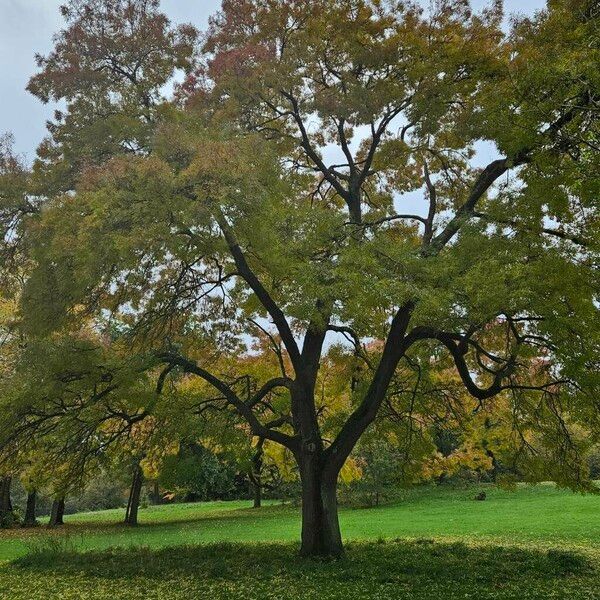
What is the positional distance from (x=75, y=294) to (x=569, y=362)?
615cm

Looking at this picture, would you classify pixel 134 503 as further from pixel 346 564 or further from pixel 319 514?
pixel 346 564

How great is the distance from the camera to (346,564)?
8.67m

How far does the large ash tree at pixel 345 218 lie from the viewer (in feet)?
20.6

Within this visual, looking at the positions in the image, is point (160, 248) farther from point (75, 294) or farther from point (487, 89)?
point (487, 89)

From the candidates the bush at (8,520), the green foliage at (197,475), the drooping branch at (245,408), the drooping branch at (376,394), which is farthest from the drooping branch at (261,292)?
the bush at (8,520)

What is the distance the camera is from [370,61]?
31.8 feet

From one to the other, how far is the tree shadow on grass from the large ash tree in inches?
40.4

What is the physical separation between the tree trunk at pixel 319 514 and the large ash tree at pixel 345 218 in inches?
1.4

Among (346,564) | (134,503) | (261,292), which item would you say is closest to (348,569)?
(346,564)

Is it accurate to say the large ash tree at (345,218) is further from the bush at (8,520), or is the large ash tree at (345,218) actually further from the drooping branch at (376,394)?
the bush at (8,520)

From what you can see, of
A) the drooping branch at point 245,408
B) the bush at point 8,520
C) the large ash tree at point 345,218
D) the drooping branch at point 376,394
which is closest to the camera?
A: the large ash tree at point 345,218

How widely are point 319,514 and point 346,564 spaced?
1036 millimetres

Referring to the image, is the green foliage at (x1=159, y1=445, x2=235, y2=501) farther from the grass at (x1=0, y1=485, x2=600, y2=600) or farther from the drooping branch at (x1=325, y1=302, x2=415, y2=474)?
the drooping branch at (x1=325, y1=302, x2=415, y2=474)

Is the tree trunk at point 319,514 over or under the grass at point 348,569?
over
